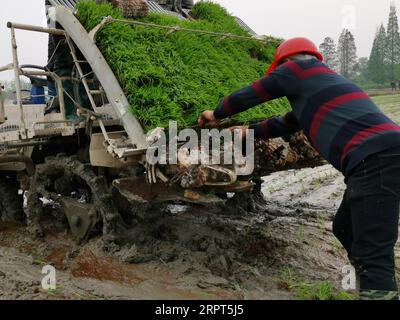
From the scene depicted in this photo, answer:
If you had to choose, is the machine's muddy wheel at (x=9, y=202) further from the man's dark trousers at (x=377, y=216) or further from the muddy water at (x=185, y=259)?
the man's dark trousers at (x=377, y=216)

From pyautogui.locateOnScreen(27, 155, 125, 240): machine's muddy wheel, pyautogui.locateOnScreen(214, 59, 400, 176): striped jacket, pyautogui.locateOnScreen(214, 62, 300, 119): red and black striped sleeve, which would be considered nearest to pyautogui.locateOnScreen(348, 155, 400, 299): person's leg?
pyautogui.locateOnScreen(214, 59, 400, 176): striped jacket

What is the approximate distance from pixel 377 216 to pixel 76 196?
381cm

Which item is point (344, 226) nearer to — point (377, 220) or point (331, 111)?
point (377, 220)

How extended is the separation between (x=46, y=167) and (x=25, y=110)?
Answer: 2.72 feet

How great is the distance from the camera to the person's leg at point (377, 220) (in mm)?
2426

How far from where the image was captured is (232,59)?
15.9 ft

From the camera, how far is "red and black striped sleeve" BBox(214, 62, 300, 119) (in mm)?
2713

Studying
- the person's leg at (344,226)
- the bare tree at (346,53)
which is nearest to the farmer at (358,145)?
the person's leg at (344,226)

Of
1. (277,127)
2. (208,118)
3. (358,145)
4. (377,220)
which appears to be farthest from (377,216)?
(208,118)

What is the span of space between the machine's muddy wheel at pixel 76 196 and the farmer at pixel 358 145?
209cm

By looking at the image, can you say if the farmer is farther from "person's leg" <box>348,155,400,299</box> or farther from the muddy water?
the muddy water

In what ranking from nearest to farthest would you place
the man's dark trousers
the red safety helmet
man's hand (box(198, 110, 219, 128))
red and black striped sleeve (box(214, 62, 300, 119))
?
the man's dark trousers < red and black striped sleeve (box(214, 62, 300, 119)) < the red safety helmet < man's hand (box(198, 110, 219, 128))

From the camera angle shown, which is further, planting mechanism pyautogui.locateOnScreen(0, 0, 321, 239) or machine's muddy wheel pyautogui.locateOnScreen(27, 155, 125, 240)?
machine's muddy wheel pyautogui.locateOnScreen(27, 155, 125, 240)
